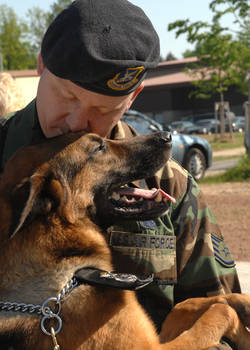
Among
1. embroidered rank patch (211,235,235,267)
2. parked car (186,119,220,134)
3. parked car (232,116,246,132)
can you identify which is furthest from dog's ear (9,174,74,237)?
parked car (232,116,246,132)

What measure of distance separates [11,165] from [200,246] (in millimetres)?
1177

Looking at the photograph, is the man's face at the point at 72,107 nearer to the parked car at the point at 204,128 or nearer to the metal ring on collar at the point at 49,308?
the metal ring on collar at the point at 49,308

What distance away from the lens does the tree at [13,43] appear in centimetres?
4969

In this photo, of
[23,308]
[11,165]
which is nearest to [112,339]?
[23,308]

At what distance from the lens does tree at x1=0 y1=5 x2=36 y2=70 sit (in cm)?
4969

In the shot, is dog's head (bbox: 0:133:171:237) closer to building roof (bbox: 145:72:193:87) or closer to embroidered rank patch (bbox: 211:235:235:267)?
embroidered rank patch (bbox: 211:235:235:267)

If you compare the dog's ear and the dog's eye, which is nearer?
the dog's ear

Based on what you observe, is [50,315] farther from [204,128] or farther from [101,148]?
[204,128]

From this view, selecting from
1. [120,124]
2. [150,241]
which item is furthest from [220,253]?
[120,124]

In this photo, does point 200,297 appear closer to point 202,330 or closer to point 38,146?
point 202,330

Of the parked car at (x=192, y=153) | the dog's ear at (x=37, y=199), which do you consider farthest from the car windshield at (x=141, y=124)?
the dog's ear at (x=37, y=199)

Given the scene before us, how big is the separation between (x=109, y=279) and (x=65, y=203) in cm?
48

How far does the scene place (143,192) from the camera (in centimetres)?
289

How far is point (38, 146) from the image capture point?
287 centimetres
